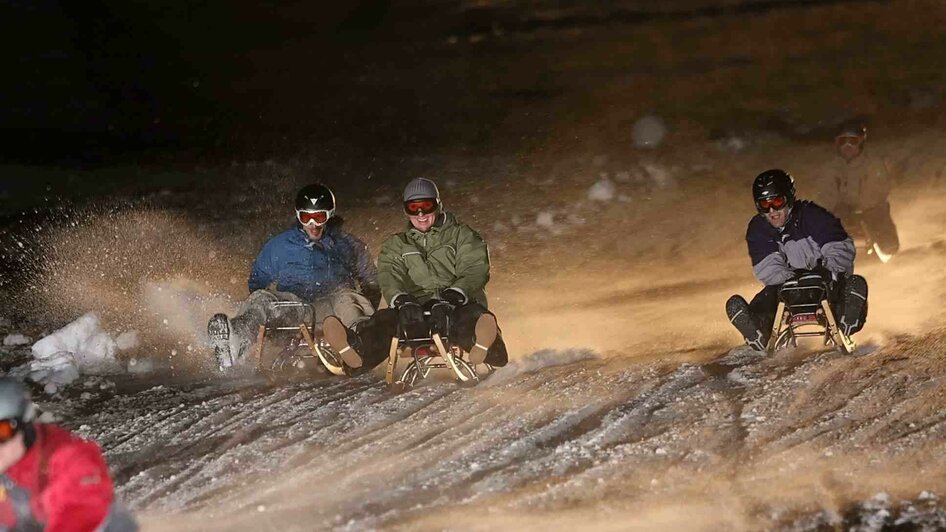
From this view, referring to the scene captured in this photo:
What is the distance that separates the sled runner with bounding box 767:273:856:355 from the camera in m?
7.77

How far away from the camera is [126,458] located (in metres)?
6.99

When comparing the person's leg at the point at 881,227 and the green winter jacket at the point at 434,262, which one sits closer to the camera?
the green winter jacket at the point at 434,262

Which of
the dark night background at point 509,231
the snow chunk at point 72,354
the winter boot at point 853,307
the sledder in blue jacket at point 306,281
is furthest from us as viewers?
the snow chunk at point 72,354

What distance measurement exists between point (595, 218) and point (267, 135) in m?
6.82

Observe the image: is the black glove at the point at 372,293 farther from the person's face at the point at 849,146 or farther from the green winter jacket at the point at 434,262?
the person's face at the point at 849,146

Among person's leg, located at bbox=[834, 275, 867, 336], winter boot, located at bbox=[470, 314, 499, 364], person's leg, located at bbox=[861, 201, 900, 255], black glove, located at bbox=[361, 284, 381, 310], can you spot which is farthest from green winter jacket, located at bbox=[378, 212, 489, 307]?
person's leg, located at bbox=[861, 201, 900, 255]

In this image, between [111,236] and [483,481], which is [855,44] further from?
[483,481]

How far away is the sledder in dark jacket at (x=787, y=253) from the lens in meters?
7.87

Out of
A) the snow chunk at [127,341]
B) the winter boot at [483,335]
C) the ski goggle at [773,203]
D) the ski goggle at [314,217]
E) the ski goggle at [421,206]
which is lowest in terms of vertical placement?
the winter boot at [483,335]

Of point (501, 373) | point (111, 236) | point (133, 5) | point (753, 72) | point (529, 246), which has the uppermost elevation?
point (133, 5)

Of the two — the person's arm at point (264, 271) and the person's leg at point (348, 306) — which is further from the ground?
the person's arm at point (264, 271)

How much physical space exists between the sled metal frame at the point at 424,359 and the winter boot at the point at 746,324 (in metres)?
1.78

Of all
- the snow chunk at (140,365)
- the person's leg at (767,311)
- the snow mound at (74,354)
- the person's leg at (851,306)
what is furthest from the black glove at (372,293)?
the person's leg at (851,306)

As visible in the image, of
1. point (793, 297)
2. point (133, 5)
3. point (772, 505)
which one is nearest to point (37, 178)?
point (133, 5)
